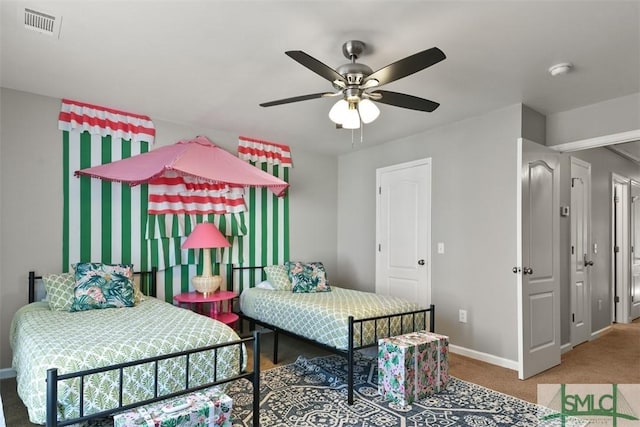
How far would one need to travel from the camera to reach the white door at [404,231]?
4494 millimetres

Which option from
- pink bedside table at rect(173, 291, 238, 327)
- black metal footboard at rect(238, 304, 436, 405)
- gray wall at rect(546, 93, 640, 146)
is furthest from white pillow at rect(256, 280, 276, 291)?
gray wall at rect(546, 93, 640, 146)

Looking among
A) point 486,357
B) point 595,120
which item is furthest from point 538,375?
point 595,120

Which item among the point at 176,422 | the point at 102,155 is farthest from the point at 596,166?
the point at 102,155

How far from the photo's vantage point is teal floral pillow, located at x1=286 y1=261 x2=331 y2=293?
416 centimetres

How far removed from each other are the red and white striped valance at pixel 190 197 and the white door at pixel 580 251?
3949 millimetres

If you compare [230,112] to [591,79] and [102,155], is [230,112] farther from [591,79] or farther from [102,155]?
[591,79]

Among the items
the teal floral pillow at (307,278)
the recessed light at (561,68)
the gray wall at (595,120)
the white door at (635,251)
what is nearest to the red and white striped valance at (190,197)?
the teal floral pillow at (307,278)

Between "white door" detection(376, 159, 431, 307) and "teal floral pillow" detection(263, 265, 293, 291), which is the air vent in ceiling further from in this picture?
"white door" detection(376, 159, 431, 307)

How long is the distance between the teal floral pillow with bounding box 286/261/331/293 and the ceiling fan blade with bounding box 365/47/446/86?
2.49 metres

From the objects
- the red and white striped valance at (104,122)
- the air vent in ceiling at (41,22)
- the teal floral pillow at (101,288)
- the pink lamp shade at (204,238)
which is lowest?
the teal floral pillow at (101,288)

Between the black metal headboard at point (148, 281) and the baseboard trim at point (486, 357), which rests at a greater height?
the black metal headboard at point (148, 281)

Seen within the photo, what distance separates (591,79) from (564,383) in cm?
254

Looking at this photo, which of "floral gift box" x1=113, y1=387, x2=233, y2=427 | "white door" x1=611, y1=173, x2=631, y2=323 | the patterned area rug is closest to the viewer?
"floral gift box" x1=113, y1=387, x2=233, y2=427

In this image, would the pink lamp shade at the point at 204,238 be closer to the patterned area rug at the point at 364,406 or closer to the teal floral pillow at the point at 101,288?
the teal floral pillow at the point at 101,288
